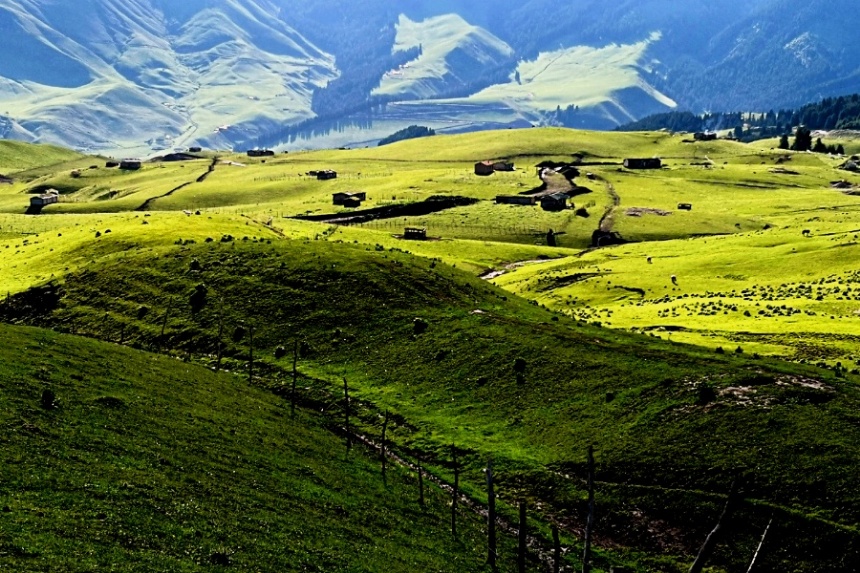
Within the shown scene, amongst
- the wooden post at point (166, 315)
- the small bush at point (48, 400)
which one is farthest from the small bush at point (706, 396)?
the wooden post at point (166, 315)

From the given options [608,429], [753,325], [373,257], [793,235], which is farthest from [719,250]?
[608,429]

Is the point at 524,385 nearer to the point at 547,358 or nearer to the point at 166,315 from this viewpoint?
the point at 547,358

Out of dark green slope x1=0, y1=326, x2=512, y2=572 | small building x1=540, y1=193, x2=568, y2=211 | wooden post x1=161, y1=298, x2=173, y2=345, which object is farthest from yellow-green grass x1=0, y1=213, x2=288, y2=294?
small building x1=540, y1=193, x2=568, y2=211

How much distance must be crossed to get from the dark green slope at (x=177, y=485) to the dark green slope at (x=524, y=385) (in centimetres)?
790

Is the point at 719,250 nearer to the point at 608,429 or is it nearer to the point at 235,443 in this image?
the point at 608,429

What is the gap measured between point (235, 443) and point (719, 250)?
119m

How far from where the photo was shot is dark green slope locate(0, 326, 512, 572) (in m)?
29.2

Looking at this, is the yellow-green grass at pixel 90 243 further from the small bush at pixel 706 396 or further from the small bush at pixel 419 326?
the small bush at pixel 706 396

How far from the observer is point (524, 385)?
196ft

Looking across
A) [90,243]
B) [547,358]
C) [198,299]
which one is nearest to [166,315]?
[198,299]

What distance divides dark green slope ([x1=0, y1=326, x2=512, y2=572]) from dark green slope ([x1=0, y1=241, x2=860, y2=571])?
7.90 m

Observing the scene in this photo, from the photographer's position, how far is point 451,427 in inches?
2210

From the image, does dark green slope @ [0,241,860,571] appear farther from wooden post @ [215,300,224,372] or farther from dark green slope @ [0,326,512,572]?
dark green slope @ [0,326,512,572]

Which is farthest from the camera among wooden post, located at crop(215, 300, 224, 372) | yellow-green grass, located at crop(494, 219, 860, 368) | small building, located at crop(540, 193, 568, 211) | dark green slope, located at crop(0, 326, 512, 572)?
small building, located at crop(540, 193, 568, 211)
